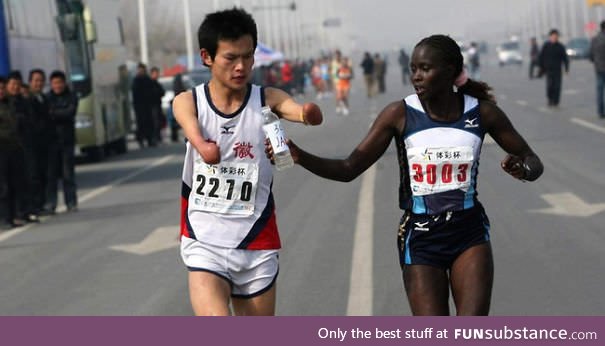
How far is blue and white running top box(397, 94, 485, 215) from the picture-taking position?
6.89 m

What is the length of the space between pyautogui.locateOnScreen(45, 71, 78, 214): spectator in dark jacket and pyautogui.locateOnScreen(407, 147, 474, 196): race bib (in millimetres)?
13200

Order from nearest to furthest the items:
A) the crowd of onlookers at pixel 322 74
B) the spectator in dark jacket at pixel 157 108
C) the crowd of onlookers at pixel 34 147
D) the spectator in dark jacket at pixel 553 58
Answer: the crowd of onlookers at pixel 34 147, the spectator in dark jacket at pixel 157 108, the spectator in dark jacket at pixel 553 58, the crowd of onlookers at pixel 322 74

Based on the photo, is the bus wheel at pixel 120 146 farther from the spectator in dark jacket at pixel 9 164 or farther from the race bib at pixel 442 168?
the race bib at pixel 442 168

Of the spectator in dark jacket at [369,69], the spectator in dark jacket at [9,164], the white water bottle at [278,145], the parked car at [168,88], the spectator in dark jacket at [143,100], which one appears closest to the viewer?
the white water bottle at [278,145]

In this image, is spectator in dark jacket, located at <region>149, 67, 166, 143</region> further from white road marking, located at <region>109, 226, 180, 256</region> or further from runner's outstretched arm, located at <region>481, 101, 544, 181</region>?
runner's outstretched arm, located at <region>481, 101, 544, 181</region>

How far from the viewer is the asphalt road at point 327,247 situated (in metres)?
11.2

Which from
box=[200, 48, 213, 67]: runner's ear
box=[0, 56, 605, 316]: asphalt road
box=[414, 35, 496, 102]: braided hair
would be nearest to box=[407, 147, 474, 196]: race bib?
box=[414, 35, 496, 102]: braided hair

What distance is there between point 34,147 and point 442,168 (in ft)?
45.3

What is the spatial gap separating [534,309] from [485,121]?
3.62 m

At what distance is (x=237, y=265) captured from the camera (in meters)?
6.76

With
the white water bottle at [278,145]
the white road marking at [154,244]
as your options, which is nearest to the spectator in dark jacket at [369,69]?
the white road marking at [154,244]

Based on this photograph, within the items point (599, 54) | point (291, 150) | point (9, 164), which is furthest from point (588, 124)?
point (291, 150)

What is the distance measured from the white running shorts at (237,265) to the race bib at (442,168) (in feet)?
2.40
